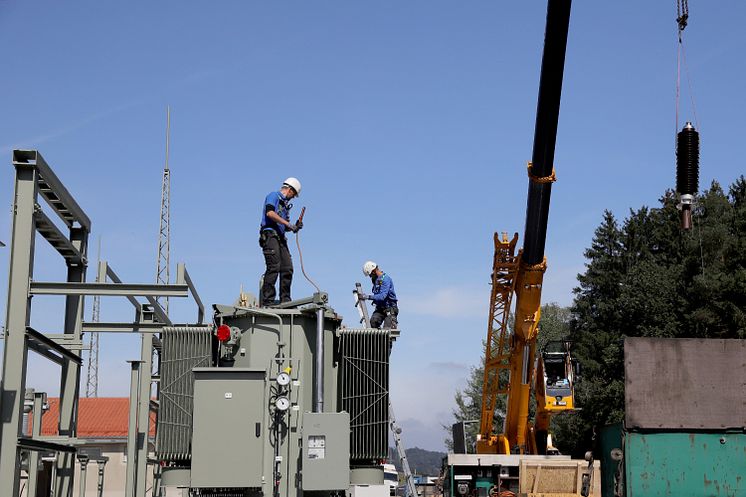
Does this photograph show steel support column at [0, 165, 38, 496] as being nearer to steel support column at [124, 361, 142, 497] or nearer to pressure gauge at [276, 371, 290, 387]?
pressure gauge at [276, 371, 290, 387]

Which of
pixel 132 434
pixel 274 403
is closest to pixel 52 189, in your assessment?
pixel 274 403

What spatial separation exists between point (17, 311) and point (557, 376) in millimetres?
15016

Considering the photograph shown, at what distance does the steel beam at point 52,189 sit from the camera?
13.2m

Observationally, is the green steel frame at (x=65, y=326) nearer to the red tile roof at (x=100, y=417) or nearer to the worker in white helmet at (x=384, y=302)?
the worker in white helmet at (x=384, y=302)

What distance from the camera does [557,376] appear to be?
24.8 meters

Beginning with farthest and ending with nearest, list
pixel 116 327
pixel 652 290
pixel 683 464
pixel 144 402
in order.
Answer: pixel 652 290, pixel 144 402, pixel 116 327, pixel 683 464

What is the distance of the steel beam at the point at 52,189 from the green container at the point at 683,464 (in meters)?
9.07

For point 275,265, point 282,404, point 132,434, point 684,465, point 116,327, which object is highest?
point 275,265

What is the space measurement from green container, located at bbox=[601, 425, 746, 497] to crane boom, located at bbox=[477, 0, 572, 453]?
27.3 feet

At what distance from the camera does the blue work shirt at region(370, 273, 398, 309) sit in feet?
63.7

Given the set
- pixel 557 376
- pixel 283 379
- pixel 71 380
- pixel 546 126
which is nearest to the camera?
pixel 283 379

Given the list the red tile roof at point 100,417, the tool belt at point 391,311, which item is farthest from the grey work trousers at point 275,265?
the red tile roof at point 100,417

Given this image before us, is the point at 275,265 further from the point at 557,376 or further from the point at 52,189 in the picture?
the point at 557,376

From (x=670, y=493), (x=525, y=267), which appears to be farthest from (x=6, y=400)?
(x=525, y=267)
